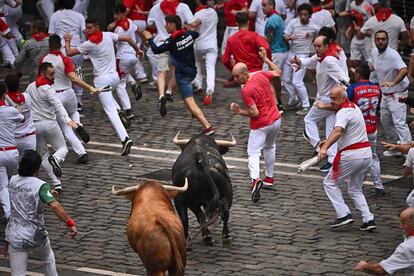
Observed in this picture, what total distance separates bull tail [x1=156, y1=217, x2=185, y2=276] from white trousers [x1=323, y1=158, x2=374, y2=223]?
382cm

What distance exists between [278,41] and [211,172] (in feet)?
27.1

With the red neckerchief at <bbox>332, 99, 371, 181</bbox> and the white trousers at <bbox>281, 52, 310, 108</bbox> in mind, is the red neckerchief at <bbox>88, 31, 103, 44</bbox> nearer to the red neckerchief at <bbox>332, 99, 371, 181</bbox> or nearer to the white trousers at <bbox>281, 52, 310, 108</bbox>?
the white trousers at <bbox>281, 52, 310, 108</bbox>

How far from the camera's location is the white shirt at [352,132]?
1491 cm

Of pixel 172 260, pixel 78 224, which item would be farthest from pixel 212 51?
pixel 172 260

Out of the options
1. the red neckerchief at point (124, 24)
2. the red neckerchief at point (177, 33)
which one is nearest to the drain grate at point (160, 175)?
the red neckerchief at point (177, 33)

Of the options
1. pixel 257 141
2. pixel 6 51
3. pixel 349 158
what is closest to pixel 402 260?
pixel 349 158

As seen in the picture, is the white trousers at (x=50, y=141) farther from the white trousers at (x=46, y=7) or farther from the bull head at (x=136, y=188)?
the white trousers at (x=46, y=7)

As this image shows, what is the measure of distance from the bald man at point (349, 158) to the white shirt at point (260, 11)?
9058mm

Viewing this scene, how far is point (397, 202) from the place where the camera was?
16.5 metres

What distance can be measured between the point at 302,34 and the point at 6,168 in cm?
832

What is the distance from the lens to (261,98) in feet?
53.8

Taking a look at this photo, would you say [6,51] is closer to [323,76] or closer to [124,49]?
[124,49]

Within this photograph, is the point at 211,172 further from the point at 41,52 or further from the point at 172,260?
the point at 41,52

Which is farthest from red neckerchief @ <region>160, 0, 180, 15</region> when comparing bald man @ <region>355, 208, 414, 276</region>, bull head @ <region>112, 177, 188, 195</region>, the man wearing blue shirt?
bald man @ <region>355, 208, 414, 276</region>
